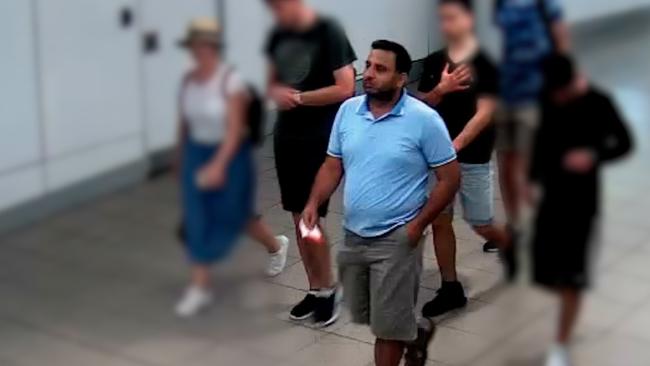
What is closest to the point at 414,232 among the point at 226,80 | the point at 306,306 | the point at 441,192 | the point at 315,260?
the point at 441,192

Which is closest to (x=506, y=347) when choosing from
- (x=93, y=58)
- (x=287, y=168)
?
(x=287, y=168)

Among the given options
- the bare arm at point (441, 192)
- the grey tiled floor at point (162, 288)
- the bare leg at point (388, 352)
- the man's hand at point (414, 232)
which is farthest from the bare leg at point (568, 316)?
the bare leg at point (388, 352)

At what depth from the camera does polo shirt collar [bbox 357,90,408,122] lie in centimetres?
118

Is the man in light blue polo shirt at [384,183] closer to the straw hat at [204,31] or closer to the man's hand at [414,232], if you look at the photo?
the man's hand at [414,232]

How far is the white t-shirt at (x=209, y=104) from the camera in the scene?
47cm

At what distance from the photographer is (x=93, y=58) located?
47cm

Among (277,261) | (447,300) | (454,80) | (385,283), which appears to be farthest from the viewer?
(447,300)

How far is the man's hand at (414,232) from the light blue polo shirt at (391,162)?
0.01m

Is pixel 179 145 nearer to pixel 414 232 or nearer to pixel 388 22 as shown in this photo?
pixel 388 22

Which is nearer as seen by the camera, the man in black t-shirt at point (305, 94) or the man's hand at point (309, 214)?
the man in black t-shirt at point (305, 94)

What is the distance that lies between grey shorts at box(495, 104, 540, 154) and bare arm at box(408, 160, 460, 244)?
830 millimetres

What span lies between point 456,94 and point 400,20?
0.16 metres

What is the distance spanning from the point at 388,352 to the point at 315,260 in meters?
1.06

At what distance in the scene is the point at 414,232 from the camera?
1544 millimetres
